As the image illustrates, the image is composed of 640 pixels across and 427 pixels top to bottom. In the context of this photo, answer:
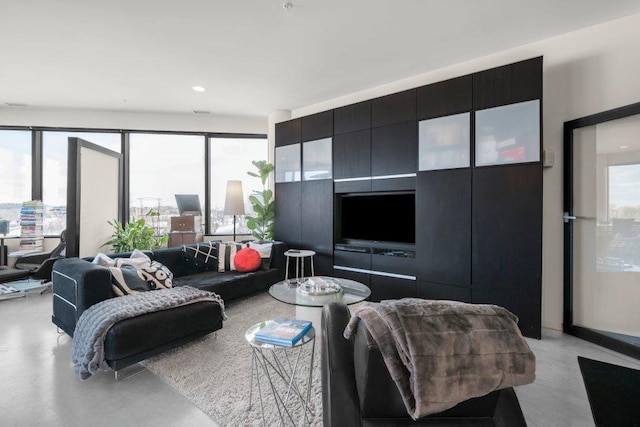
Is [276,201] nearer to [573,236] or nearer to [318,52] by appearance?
[318,52]

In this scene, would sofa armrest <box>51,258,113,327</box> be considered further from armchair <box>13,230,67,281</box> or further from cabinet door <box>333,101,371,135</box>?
cabinet door <box>333,101,371,135</box>

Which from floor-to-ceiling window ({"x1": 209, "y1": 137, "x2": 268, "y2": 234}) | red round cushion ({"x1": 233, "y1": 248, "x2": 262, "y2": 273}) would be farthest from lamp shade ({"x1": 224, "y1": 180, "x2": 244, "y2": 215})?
red round cushion ({"x1": 233, "y1": 248, "x2": 262, "y2": 273})

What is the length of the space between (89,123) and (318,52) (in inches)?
176

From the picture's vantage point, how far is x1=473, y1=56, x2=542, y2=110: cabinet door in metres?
2.83

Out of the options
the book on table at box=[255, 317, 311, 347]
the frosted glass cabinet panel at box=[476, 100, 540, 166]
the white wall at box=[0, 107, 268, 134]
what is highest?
the white wall at box=[0, 107, 268, 134]

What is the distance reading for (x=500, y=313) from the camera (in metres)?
1.05

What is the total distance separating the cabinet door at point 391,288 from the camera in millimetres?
3605

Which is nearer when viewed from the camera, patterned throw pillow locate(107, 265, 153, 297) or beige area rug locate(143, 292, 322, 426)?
beige area rug locate(143, 292, 322, 426)

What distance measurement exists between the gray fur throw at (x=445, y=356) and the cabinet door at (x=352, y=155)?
306 centimetres

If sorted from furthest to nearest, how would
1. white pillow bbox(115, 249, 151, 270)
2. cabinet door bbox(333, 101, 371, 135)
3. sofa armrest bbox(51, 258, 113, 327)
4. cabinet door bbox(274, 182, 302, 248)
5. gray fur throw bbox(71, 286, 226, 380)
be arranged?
cabinet door bbox(274, 182, 302, 248) → cabinet door bbox(333, 101, 371, 135) → white pillow bbox(115, 249, 151, 270) → sofa armrest bbox(51, 258, 113, 327) → gray fur throw bbox(71, 286, 226, 380)

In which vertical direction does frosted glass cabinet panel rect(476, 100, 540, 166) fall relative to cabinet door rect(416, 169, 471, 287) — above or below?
above

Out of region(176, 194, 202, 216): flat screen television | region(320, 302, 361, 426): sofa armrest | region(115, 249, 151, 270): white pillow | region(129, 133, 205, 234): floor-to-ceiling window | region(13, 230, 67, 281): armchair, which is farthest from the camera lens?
region(129, 133, 205, 234): floor-to-ceiling window

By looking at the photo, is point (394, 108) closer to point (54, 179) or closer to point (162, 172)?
point (162, 172)

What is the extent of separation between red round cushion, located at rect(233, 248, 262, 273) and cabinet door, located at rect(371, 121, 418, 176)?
192cm
